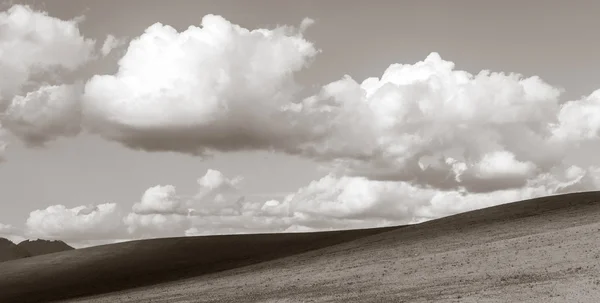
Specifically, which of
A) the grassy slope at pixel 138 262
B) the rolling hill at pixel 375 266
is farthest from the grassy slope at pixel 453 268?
the grassy slope at pixel 138 262

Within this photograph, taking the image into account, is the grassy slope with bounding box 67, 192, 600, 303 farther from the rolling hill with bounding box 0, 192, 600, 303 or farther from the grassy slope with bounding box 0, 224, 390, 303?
the grassy slope with bounding box 0, 224, 390, 303

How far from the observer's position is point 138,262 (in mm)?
65500

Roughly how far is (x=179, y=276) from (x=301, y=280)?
76.2ft

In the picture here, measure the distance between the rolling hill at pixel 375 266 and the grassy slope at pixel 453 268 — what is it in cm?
8

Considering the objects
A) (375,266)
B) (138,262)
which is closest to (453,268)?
(375,266)

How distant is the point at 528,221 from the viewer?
142 ft

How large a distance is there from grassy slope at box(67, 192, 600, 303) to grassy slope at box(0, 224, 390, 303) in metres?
13.5

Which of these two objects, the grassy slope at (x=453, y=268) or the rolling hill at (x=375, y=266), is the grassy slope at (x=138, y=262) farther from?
the grassy slope at (x=453, y=268)

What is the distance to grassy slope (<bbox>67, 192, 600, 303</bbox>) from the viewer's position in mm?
23766

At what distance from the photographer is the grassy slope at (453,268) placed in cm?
2377

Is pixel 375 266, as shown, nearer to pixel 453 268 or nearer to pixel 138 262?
pixel 453 268

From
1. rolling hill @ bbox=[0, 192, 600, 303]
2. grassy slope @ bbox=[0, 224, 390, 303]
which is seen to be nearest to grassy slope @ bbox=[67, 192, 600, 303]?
rolling hill @ bbox=[0, 192, 600, 303]

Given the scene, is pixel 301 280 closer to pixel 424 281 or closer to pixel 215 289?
pixel 215 289

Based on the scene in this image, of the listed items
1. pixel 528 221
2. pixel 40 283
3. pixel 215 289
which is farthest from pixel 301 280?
pixel 40 283
